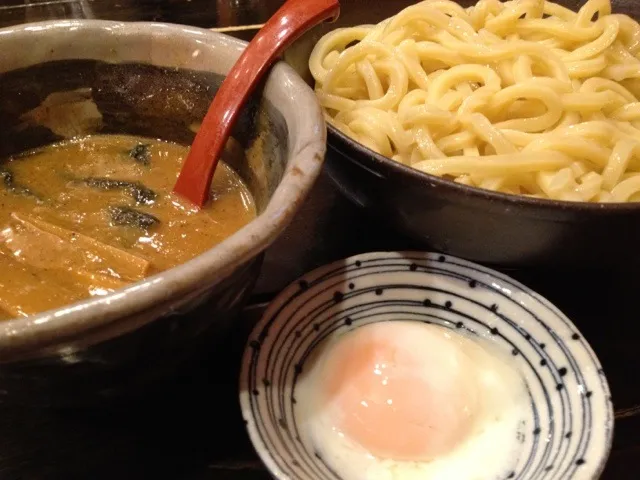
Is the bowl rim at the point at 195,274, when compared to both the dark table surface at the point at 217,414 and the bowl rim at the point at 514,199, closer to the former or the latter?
the bowl rim at the point at 514,199

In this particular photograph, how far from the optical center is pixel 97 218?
1.39 m

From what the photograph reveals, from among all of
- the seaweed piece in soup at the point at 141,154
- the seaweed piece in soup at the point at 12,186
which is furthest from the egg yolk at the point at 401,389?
the seaweed piece in soup at the point at 12,186

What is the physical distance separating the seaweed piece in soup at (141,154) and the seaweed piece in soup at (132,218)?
20cm

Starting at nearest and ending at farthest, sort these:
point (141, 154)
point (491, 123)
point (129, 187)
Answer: point (129, 187), point (141, 154), point (491, 123)

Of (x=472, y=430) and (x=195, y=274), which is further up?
(x=195, y=274)

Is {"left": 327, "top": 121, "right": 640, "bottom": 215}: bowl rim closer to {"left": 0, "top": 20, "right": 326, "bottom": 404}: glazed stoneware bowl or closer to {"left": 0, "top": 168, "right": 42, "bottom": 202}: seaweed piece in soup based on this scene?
{"left": 0, "top": 20, "right": 326, "bottom": 404}: glazed stoneware bowl

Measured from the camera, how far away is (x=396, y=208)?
1418 mm

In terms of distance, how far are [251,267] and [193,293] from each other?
22 cm

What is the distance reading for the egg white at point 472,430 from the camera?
3.67ft

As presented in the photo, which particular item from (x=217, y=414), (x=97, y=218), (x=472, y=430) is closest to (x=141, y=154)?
(x=97, y=218)

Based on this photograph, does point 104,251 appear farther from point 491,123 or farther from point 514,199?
point 491,123

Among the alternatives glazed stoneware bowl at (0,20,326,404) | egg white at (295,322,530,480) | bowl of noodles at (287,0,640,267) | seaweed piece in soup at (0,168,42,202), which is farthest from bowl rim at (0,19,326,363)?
seaweed piece in soup at (0,168,42,202)

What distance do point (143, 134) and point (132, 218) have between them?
1.16 feet

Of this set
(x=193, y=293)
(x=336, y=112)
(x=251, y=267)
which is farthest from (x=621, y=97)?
(x=193, y=293)
